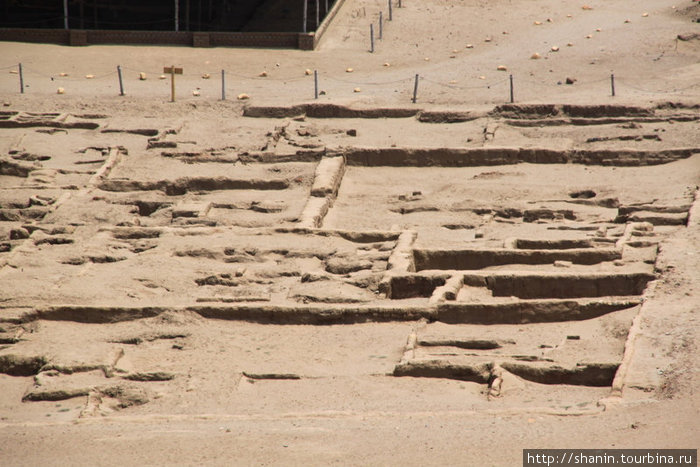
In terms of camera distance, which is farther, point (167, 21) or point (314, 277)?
point (167, 21)

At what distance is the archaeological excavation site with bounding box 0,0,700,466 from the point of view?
8.37m

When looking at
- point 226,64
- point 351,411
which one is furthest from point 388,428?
point 226,64

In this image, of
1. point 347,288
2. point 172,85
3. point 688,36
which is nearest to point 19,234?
point 347,288

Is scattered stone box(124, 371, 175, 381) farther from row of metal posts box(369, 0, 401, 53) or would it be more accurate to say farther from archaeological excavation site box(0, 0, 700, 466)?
row of metal posts box(369, 0, 401, 53)

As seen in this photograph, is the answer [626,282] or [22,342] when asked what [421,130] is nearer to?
[626,282]

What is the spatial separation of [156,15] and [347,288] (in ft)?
57.3

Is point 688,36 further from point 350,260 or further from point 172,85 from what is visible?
point 350,260

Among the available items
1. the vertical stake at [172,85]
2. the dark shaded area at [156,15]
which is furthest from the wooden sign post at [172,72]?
the dark shaded area at [156,15]

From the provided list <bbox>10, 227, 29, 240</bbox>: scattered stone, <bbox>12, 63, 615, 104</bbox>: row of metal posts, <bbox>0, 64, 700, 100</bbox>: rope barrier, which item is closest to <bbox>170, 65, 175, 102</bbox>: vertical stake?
<bbox>12, 63, 615, 104</bbox>: row of metal posts

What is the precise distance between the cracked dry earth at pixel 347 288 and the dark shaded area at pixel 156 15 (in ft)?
26.1

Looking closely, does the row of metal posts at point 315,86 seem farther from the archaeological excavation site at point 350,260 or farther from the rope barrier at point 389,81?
the rope barrier at point 389,81

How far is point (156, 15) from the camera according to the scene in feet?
90.7

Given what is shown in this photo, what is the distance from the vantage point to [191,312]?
11172 millimetres

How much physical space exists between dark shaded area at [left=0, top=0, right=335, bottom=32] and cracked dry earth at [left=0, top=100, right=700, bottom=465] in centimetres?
796
